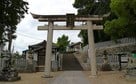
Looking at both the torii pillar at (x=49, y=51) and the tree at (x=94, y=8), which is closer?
the torii pillar at (x=49, y=51)

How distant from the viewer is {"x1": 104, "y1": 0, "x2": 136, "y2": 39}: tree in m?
26.0

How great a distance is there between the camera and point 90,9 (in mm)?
50188

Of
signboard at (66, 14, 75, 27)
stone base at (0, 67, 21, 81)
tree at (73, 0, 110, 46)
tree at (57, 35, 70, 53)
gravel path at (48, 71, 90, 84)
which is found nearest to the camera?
gravel path at (48, 71, 90, 84)

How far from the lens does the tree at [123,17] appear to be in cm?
2601

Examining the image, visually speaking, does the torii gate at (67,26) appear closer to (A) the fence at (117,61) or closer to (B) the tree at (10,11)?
(B) the tree at (10,11)

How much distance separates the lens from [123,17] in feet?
92.8

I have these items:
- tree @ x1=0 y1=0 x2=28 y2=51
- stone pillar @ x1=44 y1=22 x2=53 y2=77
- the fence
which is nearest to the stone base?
stone pillar @ x1=44 y1=22 x2=53 y2=77

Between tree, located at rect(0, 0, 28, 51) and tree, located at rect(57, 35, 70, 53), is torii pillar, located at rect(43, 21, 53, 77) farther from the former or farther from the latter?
tree, located at rect(57, 35, 70, 53)

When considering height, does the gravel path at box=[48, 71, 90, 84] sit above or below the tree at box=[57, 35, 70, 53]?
below

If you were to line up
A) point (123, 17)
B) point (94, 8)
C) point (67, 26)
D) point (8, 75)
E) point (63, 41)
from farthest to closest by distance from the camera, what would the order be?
point (63, 41) → point (94, 8) → point (123, 17) → point (67, 26) → point (8, 75)

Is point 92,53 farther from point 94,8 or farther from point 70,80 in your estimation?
point 94,8

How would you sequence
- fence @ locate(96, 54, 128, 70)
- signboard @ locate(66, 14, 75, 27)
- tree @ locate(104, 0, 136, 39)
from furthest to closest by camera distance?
fence @ locate(96, 54, 128, 70) < signboard @ locate(66, 14, 75, 27) < tree @ locate(104, 0, 136, 39)

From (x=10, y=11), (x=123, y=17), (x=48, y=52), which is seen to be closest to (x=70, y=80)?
(x=48, y=52)

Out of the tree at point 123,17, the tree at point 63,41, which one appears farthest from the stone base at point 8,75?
the tree at point 63,41
